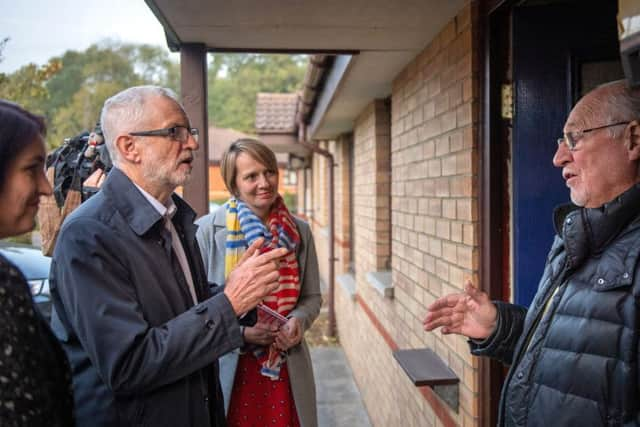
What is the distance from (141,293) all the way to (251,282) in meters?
0.33

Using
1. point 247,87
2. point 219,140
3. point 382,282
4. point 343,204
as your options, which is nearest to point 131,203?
point 382,282

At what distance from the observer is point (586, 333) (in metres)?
1.36

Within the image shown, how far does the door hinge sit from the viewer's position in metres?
2.37

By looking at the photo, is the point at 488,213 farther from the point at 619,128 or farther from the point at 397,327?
the point at 397,327

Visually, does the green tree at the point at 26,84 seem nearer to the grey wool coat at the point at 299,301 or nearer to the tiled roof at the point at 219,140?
the grey wool coat at the point at 299,301

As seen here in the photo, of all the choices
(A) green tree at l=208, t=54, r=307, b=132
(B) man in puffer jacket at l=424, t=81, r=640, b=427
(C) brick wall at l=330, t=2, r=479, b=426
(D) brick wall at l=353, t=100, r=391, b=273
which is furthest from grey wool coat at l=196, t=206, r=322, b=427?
(A) green tree at l=208, t=54, r=307, b=132

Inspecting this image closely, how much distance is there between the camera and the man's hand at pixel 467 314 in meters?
1.87

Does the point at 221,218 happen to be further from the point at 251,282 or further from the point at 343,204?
the point at 343,204

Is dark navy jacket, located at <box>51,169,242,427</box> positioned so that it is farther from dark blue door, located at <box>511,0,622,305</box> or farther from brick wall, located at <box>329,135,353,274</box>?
brick wall, located at <box>329,135,353,274</box>

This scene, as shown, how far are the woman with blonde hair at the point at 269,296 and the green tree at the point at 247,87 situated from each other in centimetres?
3960

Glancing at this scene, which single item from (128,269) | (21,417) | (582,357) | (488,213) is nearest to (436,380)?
(488,213)

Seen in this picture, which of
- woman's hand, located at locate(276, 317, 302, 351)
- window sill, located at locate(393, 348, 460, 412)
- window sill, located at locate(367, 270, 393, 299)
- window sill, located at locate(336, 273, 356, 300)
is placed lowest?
window sill, located at locate(336, 273, 356, 300)

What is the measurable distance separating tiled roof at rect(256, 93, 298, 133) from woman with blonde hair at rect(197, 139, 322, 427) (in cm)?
675

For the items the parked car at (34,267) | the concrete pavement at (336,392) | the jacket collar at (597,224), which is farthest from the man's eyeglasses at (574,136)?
the parked car at (34,267)
